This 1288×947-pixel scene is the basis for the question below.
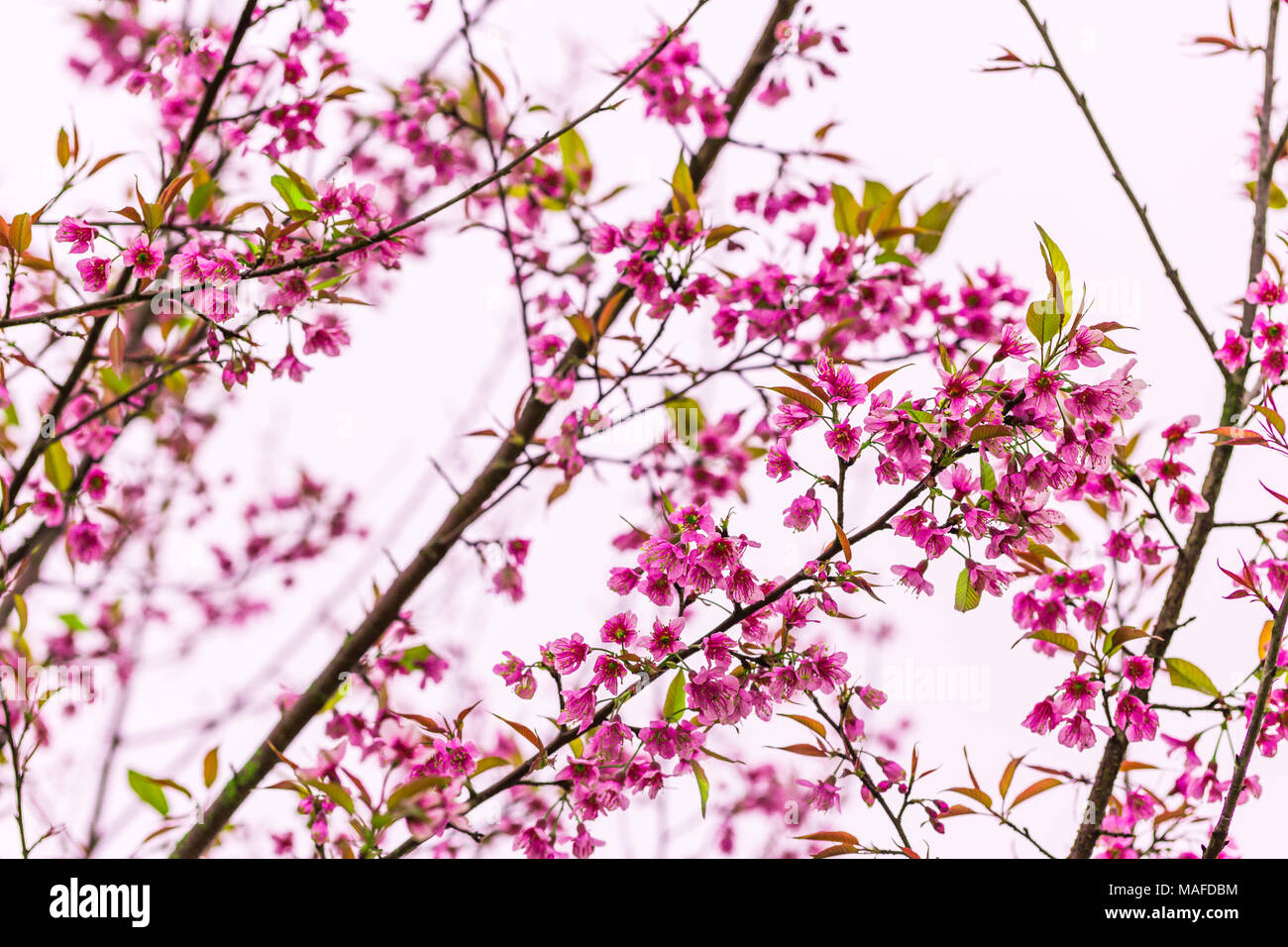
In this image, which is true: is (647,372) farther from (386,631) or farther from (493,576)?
(386,631)

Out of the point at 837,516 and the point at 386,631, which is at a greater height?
the point at 386,631

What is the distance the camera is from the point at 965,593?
3.19 ft

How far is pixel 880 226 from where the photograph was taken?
5.56 feet

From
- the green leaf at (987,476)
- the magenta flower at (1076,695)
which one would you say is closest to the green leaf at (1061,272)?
the green leaf at (987,476)

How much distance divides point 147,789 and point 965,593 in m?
1.19

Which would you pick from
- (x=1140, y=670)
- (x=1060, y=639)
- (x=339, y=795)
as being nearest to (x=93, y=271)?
(x=339, y=795)

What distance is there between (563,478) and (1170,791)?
1190 millimetres

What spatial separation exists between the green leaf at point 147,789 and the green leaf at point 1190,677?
152 centimetres

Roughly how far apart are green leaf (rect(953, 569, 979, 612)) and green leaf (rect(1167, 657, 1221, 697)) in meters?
0.51

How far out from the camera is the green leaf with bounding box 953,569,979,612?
3.17 ft

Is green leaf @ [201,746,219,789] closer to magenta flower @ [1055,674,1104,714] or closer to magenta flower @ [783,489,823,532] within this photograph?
magenta flower @ [783,489,823,532]
